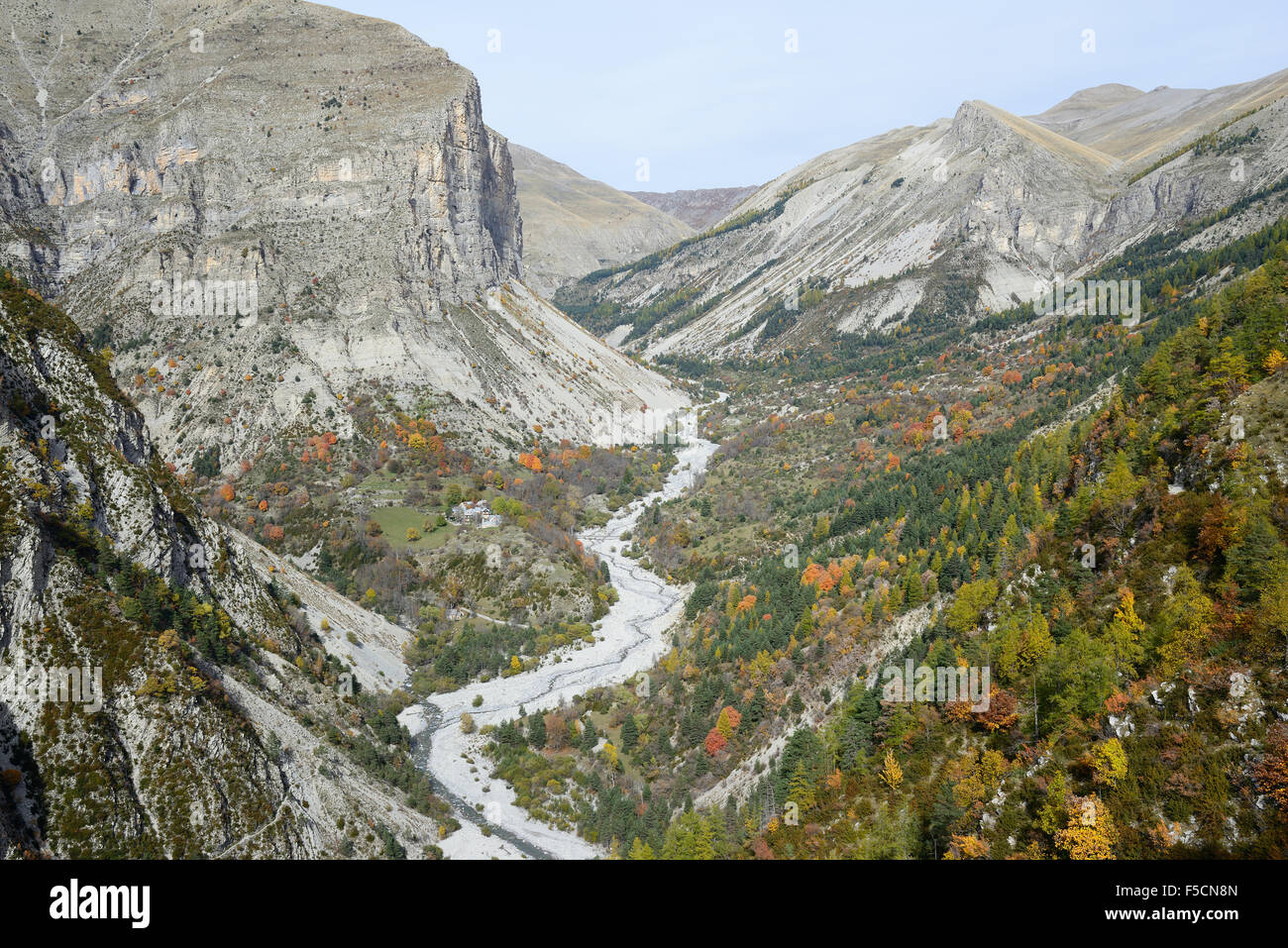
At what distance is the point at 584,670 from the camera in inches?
2689

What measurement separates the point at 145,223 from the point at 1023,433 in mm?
128342

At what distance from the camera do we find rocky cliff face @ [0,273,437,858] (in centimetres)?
2856

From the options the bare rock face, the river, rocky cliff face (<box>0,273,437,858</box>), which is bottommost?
the river

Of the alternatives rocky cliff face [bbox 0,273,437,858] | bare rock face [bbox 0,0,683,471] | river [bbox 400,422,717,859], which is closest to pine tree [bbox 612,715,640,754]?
river [bbox 400,422,717,859]

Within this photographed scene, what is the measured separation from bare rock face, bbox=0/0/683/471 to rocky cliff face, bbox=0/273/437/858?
59.5 m

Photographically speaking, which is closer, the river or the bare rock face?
the river

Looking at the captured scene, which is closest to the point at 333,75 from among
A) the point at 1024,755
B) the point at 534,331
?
the point at 534,331

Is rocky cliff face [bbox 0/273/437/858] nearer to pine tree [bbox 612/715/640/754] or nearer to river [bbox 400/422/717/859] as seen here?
river [bbox 400/422/717/859]

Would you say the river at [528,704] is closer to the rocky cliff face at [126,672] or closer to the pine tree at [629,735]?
the rocky cliff face at [126,672]

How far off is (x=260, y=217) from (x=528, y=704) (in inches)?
3815

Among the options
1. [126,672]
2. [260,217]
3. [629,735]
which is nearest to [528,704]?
[629,735]

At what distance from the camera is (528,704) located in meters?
62.8

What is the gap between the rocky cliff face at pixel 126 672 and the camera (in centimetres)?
2856
